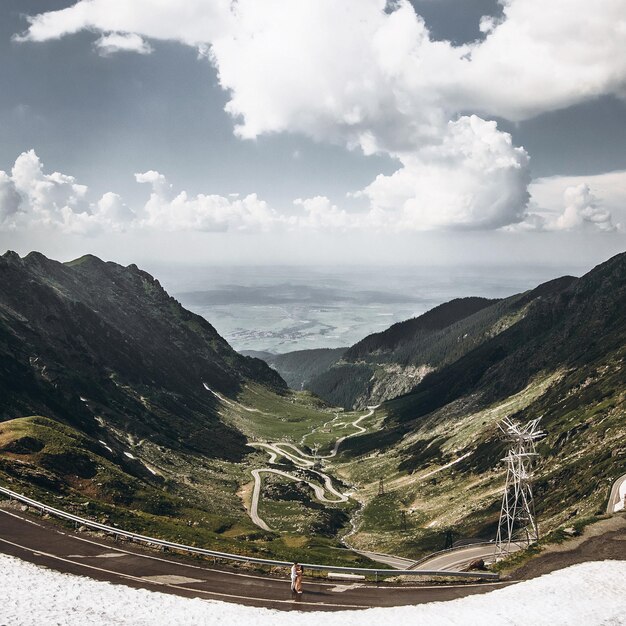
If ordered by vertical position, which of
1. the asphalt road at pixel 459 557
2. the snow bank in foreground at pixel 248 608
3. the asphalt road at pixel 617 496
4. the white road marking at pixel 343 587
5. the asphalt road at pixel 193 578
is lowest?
the asphalt road at pixel 459 557

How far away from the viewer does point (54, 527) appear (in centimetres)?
4475

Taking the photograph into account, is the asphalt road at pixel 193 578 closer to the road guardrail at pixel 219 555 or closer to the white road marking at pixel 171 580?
the white road marking at pixel 171 580

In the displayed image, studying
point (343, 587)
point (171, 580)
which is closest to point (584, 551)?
point (343, 587)

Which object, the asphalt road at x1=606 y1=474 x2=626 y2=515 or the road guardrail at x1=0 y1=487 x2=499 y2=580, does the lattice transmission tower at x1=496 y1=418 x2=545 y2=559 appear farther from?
the road guardrail at x1=0 y1=487 x2=499 y2=580

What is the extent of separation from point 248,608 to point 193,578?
734 centimetres

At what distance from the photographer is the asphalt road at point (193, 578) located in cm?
3334

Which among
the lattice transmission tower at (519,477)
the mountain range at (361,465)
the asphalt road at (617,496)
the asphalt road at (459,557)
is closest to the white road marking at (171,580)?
the mountain range at (361,465)

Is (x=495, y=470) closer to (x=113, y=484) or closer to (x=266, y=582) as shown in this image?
(x=113, y=484)

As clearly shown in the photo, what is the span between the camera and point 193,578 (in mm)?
36281

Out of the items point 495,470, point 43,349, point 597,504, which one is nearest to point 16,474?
point 597,504

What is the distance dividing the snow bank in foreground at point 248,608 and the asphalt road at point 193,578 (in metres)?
1.72

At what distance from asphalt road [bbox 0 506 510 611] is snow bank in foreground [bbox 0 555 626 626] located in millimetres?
1718

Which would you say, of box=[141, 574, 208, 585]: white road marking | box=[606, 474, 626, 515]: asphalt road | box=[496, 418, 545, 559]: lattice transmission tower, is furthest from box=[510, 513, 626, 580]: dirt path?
box=[141, 574, 208, 585]: white road marking

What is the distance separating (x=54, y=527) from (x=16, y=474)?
82.0 feet
